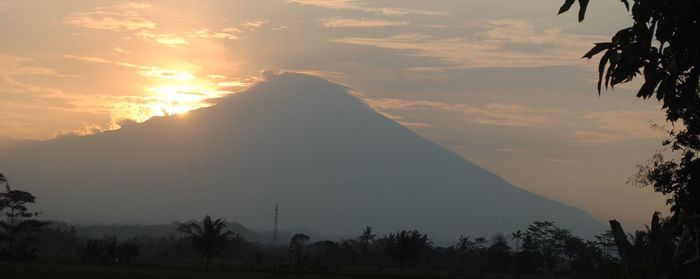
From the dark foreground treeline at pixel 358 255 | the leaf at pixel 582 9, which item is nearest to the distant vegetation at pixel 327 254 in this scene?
the dark foreground treeline at pixel 358 255

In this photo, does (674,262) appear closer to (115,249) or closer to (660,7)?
(660,7)

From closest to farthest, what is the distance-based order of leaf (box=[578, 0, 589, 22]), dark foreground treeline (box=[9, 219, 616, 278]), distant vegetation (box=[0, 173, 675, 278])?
leaf (box=[578, 0, 589, 22]) < distant vegetation (box=[0, 173, 675, 278]) < dark foreground treeline (box=[9, 219, 616, 278])

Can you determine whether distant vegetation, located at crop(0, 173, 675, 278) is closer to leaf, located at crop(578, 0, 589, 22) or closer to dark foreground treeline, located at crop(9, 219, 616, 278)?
dark foreground treeline, located at crop(9, 219, 616, 278)

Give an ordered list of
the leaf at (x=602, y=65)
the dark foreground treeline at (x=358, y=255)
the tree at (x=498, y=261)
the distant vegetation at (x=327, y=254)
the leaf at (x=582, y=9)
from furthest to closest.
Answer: the tree at (x=498, y=261) → the dark foreground treeline at (x=358, y=255) → the distant vegetation at (x=327, y=254) → the leaf at (x=582, y=9) → the leaf at (x=602, y=65)

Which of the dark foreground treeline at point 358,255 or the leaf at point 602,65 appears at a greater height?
the dark foreground treeline at point 358,255

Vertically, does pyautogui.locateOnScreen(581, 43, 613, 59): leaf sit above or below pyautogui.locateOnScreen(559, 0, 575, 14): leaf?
below

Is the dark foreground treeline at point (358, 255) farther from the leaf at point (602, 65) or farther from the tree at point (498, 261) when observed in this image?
the leaf at point (602, 65)

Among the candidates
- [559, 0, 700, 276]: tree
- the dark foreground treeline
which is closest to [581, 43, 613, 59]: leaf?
[559, 0, 700, 276]: tree

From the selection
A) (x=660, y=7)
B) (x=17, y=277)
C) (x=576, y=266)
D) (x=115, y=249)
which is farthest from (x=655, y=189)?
(x=576, y=266)

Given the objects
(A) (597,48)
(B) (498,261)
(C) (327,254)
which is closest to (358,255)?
(C) (327,254)

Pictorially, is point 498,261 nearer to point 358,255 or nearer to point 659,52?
point 358,255

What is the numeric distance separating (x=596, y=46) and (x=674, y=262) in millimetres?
1979

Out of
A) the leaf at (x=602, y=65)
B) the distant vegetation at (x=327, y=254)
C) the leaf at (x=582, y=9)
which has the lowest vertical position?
the leaf at (x=602, y=65)

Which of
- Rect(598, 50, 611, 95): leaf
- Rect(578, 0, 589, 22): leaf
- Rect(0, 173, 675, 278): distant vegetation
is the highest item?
Rect(0, 173, 675, 278): distant vegetation
